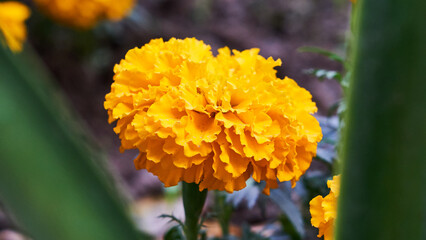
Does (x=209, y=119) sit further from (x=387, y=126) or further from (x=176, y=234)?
(x=387, y=126)

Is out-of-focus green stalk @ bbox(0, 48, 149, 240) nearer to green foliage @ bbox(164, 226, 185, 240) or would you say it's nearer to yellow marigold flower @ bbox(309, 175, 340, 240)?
yellow marigold flower @ bbox(309, 175, 340, 240)

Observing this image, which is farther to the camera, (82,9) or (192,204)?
(82,9)

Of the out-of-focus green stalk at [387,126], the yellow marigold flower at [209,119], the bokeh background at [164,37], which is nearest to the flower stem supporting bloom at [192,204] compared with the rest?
the yellow marigold flower at [209,119]

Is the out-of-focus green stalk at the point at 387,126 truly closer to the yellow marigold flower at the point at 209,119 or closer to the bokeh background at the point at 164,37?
the yellow marigold flower at the point at 209,119

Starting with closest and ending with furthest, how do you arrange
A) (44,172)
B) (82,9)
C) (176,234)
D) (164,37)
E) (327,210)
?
(44,172), (327,210), (176,234), (82,9), (164,37)

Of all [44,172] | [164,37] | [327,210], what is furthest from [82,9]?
[44,172]

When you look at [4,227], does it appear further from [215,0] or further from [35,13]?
[215,0]
